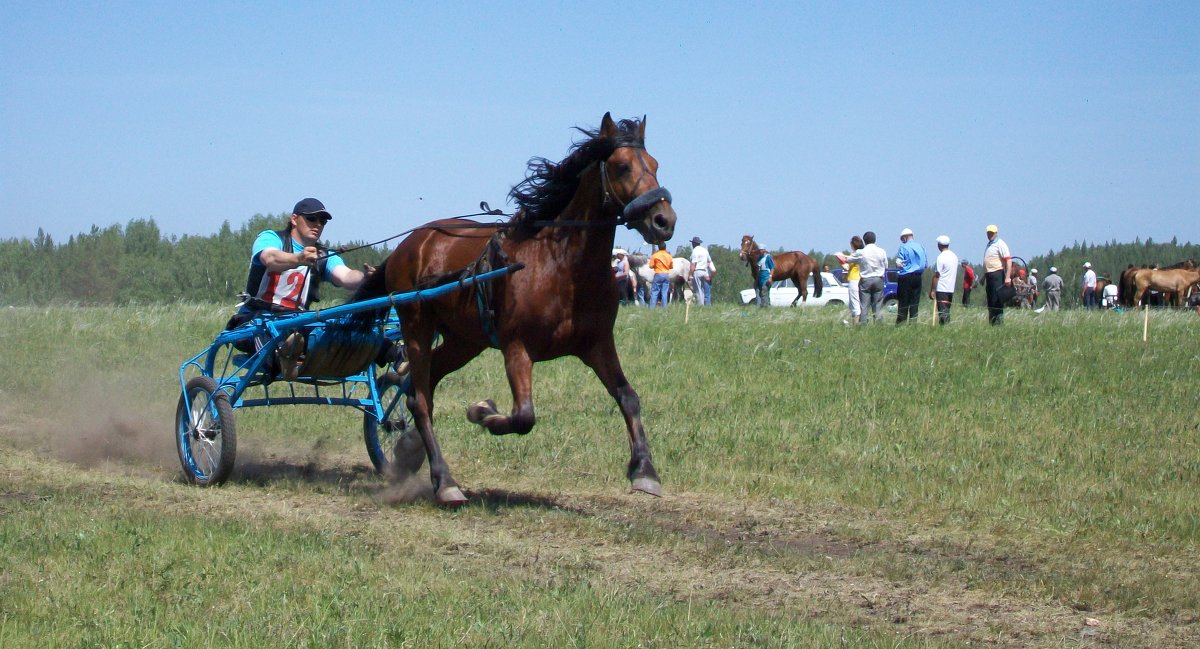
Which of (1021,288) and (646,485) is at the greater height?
(1021,288)

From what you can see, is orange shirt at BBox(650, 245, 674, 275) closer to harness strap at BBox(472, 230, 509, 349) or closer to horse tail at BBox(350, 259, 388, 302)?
horse tail at BBox(350, 259, 388, 302)

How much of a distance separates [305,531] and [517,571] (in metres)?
1.52

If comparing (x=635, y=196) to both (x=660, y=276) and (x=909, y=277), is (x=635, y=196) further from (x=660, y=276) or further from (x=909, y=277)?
(x=660, y=276)

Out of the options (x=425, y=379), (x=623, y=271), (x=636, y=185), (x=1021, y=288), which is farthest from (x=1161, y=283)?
(x=636, y=185)

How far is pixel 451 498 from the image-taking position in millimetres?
8188

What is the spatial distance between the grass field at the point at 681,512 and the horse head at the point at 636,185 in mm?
1725

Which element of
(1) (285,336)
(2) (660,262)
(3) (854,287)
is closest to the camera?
(1) (285,336)

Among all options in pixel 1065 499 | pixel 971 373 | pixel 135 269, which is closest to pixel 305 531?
pixel 1065 499

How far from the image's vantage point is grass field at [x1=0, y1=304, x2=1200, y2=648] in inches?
202

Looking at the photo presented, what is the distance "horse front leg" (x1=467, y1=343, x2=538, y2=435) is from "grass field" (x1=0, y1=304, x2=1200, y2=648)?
22.2 inches

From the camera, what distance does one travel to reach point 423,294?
8.41m

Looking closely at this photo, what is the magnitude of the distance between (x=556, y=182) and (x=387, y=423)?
2.61m

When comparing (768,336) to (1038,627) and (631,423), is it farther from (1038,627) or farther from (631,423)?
(1038,627)

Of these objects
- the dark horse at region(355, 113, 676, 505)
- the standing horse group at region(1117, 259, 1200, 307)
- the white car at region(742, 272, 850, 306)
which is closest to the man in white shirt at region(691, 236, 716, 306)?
the white car at region(742, 272, 850, 306)
